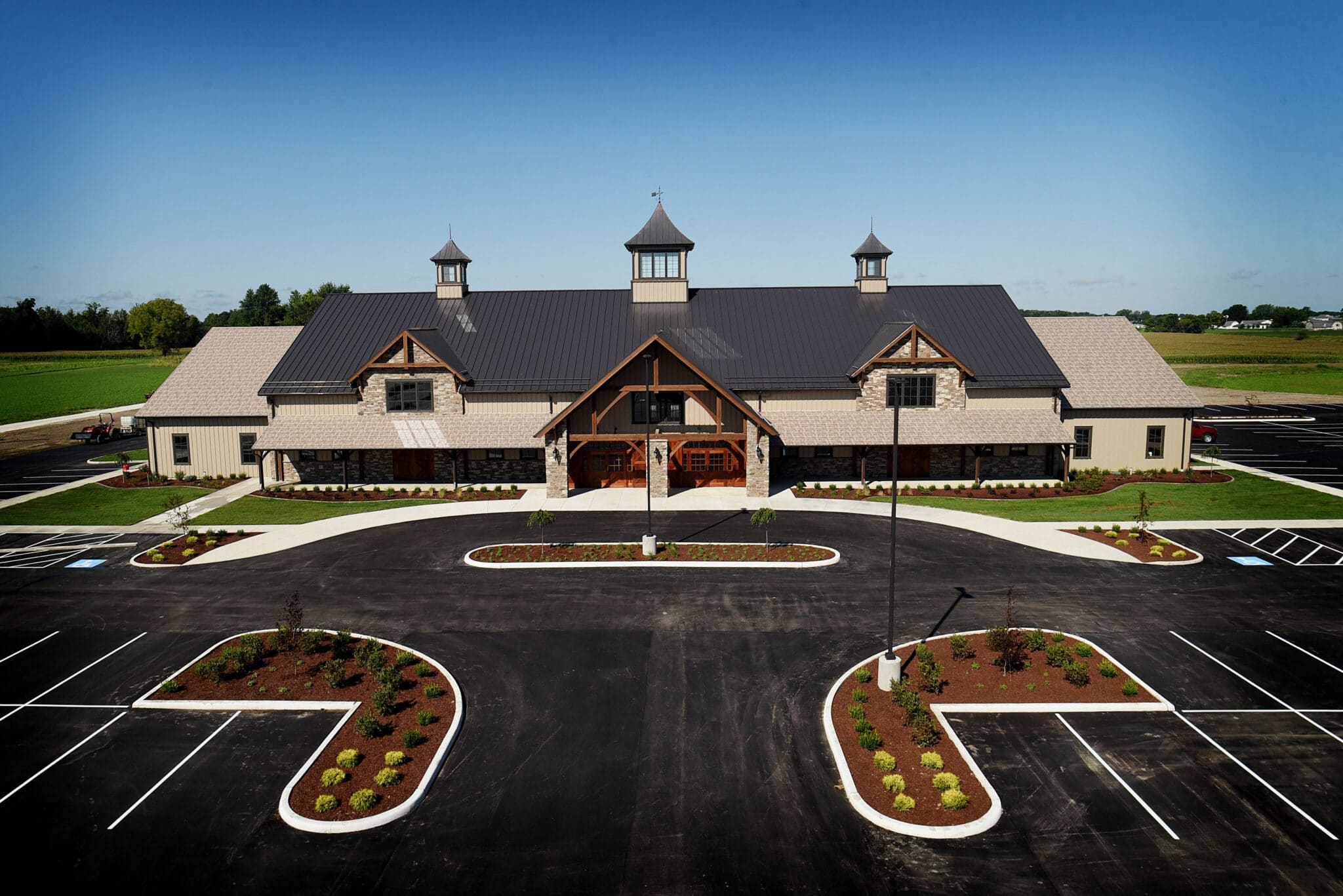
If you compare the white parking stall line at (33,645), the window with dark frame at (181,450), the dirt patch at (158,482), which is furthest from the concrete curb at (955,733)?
the window with dark frame at (181,450)

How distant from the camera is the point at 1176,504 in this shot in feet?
116

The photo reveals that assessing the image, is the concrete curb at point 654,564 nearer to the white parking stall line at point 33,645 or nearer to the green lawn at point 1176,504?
the green lawn at point 1176,504

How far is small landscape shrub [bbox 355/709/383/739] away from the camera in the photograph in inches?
615

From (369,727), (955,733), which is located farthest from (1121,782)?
(369,727)

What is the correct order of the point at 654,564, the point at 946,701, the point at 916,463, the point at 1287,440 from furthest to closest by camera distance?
the point at 1287,440
the point at 916,463
the point at 654,564
the point at 946,701

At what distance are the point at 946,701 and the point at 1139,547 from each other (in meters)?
15.6

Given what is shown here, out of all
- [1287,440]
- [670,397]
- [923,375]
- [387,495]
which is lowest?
[387,495]

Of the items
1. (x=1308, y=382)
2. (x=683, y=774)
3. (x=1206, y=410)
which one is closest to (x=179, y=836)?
(x=683, y=774)

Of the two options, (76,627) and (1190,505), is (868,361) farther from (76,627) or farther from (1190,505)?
(76,627)

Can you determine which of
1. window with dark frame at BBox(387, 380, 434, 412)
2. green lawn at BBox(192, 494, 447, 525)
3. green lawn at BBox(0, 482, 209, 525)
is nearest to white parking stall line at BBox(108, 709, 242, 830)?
green lawn at BBox(192, 494, 447, 525)

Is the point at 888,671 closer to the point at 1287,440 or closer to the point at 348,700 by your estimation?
the point at 348,700

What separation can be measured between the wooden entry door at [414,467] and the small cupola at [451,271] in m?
10.8

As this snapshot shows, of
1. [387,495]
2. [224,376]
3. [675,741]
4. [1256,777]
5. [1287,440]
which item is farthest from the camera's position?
[1287,440]

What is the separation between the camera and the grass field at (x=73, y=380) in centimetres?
7369
